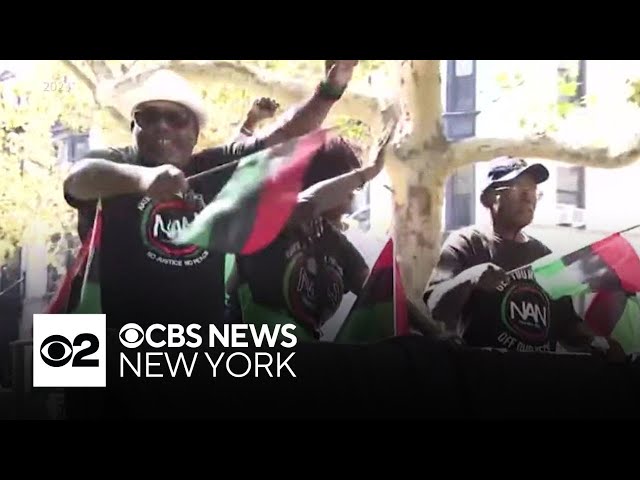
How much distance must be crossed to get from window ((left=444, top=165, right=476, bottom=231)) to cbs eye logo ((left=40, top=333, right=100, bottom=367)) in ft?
6.57

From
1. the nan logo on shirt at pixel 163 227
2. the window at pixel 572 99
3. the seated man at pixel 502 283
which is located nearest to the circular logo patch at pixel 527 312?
the seated man at pixel 502 283

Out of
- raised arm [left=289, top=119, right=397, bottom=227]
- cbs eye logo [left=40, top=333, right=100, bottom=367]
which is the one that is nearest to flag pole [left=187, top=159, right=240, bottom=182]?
raised arm [left=289, top=119, right=397, bottom=227]

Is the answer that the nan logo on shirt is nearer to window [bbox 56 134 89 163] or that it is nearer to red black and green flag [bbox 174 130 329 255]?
red black and green flag [bbox 174 130 329 255]

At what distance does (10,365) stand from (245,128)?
5.74 feet

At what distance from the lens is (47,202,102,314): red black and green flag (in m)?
5.08

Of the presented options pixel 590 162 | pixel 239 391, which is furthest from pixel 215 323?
pixel 590 162

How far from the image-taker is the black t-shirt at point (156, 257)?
5090mm

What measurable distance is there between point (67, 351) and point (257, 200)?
127 centimetres

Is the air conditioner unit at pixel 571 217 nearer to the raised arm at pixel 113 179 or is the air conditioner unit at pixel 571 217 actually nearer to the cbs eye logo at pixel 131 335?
the raised arm at pixel 113 179

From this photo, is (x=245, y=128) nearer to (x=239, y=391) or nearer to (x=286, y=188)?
(x=286, y=188)

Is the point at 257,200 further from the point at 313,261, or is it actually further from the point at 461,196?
the point at 461,196

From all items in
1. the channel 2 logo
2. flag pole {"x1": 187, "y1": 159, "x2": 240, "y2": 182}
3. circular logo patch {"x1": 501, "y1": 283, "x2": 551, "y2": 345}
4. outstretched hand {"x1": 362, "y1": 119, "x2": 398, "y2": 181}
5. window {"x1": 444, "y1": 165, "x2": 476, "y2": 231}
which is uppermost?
outstretched hand {"x1": 362, "y1": 119, "x2": 398, "y2": 181}

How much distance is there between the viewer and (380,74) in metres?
5.21

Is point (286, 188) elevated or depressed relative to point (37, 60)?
depressed
